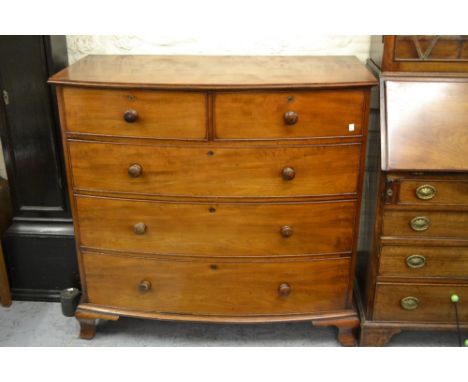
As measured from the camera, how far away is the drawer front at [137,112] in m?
1.93

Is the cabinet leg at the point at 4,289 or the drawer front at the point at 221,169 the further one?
the cabinet leg at the point at 4,289

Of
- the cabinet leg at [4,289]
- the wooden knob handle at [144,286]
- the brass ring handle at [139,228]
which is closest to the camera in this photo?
the brass ring handle at [139,228]

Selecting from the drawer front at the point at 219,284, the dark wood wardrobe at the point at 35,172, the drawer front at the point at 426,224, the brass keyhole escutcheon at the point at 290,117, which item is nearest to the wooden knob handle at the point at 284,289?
the drawer front at the point at 219,284

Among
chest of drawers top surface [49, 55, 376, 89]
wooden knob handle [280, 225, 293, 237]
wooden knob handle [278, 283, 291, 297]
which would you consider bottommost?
wooden knob handle [278, 283, 291, 297]

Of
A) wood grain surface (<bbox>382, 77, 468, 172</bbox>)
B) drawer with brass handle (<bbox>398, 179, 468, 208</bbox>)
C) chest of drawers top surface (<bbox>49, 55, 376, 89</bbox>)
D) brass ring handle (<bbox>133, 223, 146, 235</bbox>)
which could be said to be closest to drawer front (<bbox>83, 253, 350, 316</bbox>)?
brass ring handle (<bbox>133, 223, 146, 235</bbox>)

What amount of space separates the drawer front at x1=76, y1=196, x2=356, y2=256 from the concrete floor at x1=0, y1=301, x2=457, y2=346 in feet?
1.78

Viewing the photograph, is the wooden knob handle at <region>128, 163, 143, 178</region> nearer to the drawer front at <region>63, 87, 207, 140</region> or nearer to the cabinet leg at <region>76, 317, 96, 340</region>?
the drawer front at <region>63, 87, 207, 140</region>

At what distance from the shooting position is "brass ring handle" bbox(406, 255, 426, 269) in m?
2.15

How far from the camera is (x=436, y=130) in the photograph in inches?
77.7

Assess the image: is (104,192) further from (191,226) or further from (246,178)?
(246,178)

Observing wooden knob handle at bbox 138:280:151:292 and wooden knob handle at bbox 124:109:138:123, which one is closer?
wooden knob handle at bbox 124:109:138:123

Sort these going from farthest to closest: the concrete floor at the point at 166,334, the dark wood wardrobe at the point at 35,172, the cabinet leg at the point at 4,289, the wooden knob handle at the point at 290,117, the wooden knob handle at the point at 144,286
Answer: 1. the cabinet leg at the point at 4,289
2. the concrete floor at the point at 166,334
3. the dark wood wardrobe at the point at 35,172
4. the wooden knob handle at the point at 144,286
5. the wooden knob handle at the point at 290,117

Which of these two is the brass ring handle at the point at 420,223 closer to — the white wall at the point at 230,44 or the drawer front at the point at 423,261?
the drawer front at the point at 423,261

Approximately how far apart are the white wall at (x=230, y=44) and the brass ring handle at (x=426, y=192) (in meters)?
0.81
